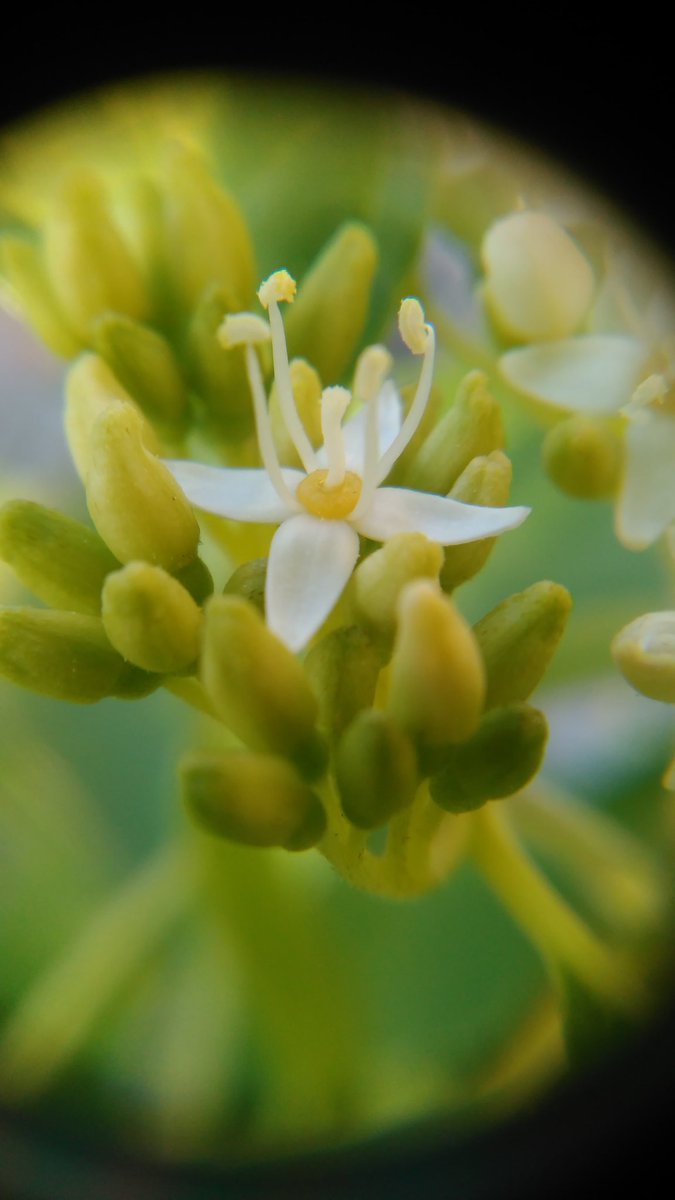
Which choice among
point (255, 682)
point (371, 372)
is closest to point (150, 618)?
point (255, 682)

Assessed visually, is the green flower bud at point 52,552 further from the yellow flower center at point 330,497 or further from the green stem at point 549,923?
the green stem at point 549,923

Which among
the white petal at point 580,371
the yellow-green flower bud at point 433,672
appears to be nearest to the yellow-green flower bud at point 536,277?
the white petal at point 580,371

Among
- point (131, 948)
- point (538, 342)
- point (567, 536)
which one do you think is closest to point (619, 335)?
point (538, 342)

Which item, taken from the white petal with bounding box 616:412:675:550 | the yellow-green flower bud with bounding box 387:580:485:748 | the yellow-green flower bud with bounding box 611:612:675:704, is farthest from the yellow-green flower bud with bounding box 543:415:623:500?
the yellow-green flower bud with bounding box 387:580:485:748

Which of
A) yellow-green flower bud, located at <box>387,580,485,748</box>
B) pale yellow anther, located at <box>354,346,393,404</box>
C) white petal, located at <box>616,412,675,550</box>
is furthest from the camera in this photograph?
white petal, located at <box>616,412,675,550</box>

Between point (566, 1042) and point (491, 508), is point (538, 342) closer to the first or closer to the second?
point (491, 508)

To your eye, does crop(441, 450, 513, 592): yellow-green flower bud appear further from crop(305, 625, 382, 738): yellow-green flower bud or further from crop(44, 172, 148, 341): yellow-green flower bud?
crop(44, 172, 148, 341): yellow-green flower bud
